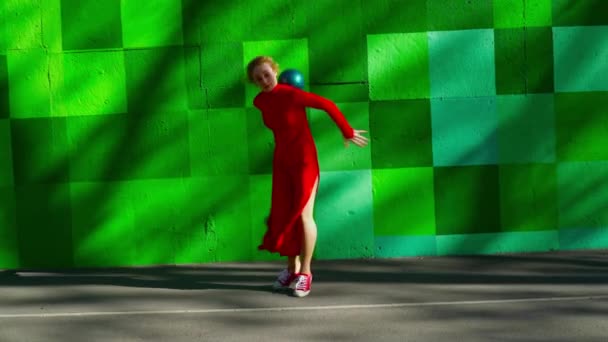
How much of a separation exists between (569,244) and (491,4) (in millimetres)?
1987

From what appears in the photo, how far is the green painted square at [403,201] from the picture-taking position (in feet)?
26.2

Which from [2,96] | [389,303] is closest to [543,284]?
[389,303]

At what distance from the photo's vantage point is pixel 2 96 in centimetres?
792

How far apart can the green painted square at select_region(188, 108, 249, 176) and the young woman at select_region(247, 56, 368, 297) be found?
1198 mm

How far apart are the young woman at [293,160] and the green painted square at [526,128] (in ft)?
5.82

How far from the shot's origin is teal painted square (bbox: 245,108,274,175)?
796 centimetres

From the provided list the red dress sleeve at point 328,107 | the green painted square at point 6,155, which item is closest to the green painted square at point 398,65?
the red dress sleeve at point 328,107

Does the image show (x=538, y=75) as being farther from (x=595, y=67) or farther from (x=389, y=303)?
(x=389, y=303)

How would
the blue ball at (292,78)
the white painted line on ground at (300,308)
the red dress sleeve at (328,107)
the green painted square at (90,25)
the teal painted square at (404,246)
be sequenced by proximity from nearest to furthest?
the white painted line on ground at (300,308), the red dress sleeve at (328,107), the blue ball at (292,78), the green painted square at (90,25), the teal painted square at (404,246)

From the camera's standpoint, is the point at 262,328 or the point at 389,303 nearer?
the point at 262,328

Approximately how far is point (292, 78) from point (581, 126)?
241 centimetres

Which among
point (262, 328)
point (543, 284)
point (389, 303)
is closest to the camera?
point (262, 328)

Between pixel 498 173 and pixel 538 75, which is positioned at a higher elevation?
pixel 538 75

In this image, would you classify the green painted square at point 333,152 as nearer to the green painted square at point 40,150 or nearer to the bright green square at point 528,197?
the bright green square at point 528,197
